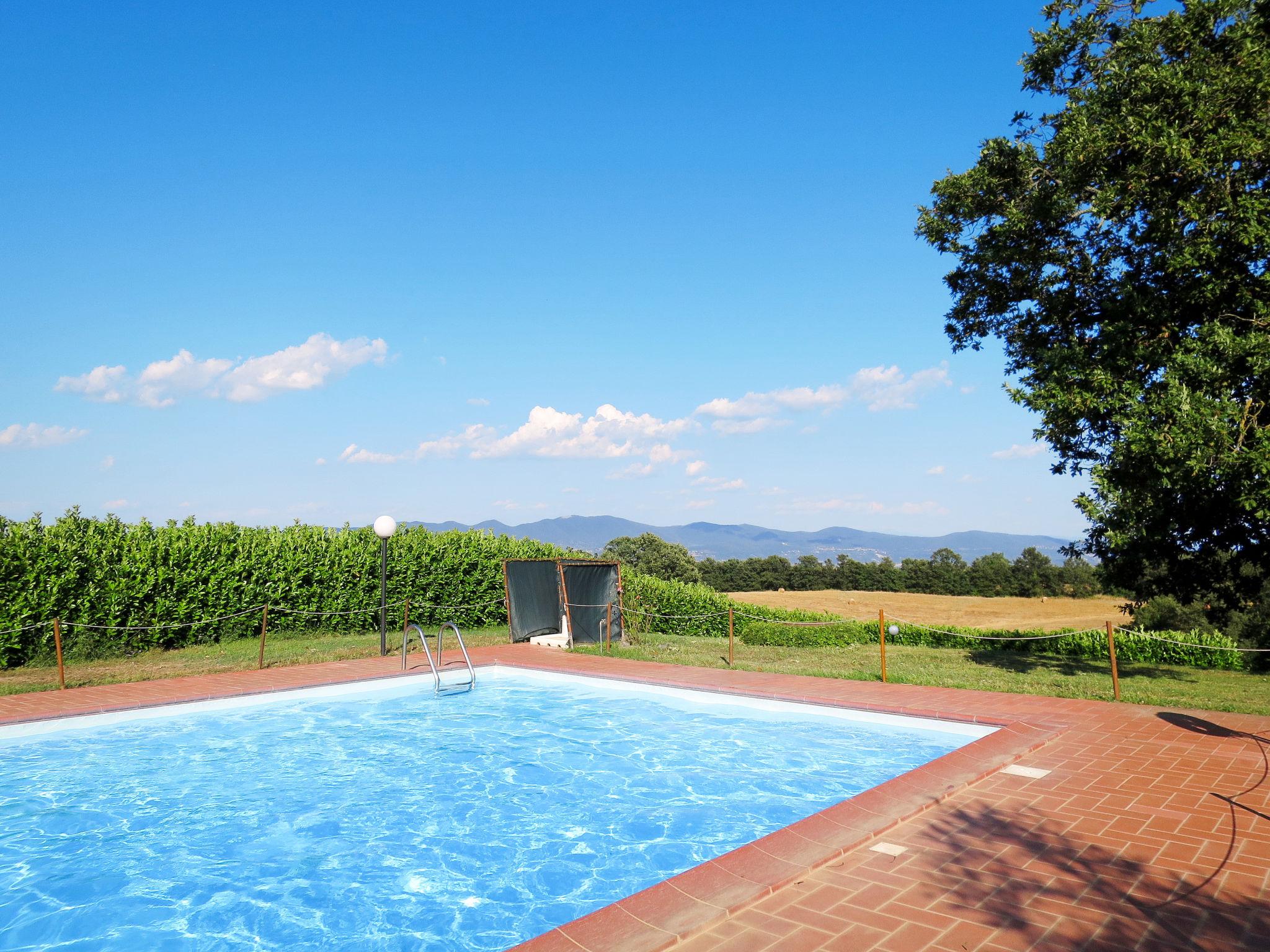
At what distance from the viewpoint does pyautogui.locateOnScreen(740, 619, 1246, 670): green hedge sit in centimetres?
1491

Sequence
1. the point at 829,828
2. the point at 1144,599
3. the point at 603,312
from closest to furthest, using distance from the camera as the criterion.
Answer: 1. the point at 829,828
2. the point at 1144,599
3. the point at 603,312

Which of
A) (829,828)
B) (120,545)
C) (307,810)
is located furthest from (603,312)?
(829,828)

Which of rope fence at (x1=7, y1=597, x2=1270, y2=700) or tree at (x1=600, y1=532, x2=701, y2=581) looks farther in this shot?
tree at (x1=600, y1=532, x2=701, y2=581)

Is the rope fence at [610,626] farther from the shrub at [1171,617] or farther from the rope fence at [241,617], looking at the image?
the shrub at [1171,617]

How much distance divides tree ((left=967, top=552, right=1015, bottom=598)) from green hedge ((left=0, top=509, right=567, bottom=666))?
35.2 meters

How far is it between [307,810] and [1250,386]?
13.5m

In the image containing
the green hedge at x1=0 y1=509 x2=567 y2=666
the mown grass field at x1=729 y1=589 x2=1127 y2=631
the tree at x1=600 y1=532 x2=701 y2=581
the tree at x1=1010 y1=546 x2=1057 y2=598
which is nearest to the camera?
the green hedge at x1=0 y1=509 x2=567 y2=666

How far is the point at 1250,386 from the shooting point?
1100 cm

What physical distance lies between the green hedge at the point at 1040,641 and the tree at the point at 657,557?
99.1 ft

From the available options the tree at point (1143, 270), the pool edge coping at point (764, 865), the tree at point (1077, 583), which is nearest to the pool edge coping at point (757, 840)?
the pool edge coping at point (764, 865)

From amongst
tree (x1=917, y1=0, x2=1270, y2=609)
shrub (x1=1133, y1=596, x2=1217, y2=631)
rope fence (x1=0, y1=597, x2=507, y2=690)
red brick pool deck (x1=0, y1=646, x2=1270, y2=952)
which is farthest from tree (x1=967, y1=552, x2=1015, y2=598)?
red brick pool deck (x1=0, y1=646, x2=1270, y2=952)

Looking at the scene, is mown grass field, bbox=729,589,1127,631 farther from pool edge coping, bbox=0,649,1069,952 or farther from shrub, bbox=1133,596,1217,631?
pool edge coping, bbox=0,649,1069,952

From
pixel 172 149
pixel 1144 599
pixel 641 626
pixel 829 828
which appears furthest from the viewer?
pixel 641 626

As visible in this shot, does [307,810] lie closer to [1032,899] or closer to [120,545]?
[1032,899]
